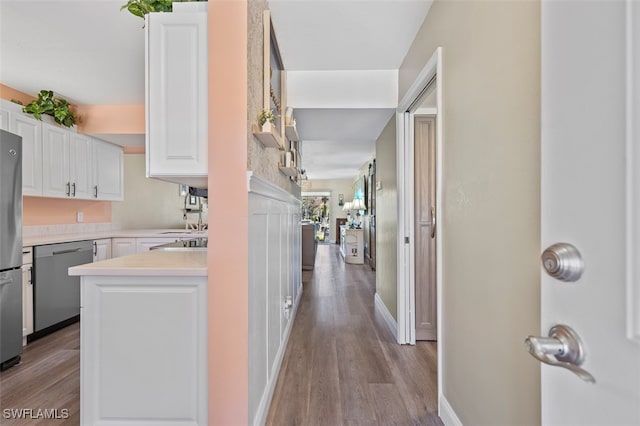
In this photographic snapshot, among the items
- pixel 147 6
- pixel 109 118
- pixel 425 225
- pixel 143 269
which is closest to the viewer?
pixel 143 269

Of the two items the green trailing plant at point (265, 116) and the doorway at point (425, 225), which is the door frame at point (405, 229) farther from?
the green trailing plant at point (265, 116)

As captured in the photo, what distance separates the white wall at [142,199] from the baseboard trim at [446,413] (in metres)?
4.48

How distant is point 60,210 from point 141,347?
10.4 ft

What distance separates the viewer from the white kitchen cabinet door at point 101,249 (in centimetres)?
342

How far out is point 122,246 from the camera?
3.71 m

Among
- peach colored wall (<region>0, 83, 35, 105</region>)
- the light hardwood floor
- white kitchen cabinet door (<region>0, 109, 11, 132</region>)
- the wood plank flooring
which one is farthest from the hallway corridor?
peach colored wall (<region>0, 83, 35, 105</region>)

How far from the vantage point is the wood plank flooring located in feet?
5.67

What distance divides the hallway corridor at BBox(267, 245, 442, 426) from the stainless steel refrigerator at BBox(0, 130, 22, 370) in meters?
2.00

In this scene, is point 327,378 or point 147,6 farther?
point 327,378

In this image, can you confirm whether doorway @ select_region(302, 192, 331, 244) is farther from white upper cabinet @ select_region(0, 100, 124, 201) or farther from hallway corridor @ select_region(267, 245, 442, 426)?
hallway corridor @ select_region(267, 245, 442, 426)

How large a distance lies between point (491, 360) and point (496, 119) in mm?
964
